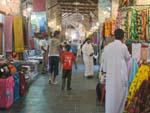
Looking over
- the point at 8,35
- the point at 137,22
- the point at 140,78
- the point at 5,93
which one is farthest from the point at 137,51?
the point at 8,35

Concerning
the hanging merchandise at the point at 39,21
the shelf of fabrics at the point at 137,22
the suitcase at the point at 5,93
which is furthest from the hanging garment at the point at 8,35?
the hanging merchandise at the point at 39,21

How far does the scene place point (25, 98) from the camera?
38.0 ft

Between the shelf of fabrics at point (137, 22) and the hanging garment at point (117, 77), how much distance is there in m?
0.88

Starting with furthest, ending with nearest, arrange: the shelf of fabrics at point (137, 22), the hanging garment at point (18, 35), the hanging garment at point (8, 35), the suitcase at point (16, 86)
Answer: the hanging garment at point (18, 35), the hanging garment at point (8, 35), the suitcase at point (16, 86), the shelf of fabrics at point (137, 22)

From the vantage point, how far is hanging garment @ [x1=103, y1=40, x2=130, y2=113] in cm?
746

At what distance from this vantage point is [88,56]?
1808 centimetres

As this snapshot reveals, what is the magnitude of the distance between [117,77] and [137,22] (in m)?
1.54

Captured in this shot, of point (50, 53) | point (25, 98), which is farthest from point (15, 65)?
point (50, 53)

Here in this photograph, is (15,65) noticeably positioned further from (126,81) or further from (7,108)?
(126,81)

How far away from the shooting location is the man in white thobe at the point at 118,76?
746 centimetres

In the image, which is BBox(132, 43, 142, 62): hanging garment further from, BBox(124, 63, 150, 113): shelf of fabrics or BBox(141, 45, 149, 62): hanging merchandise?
BBox(124, 63, 150, 113): shelf of fabrics

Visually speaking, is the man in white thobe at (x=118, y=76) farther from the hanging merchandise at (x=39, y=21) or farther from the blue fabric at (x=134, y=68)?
the hanging merchandise at (x=39, y=21)

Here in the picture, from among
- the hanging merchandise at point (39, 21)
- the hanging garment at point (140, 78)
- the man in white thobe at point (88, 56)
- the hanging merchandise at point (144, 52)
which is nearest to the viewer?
the hanging garment at point (140, 78)

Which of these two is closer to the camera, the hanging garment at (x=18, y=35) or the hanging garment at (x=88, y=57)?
the hanging garment at (x=18, y=35)
